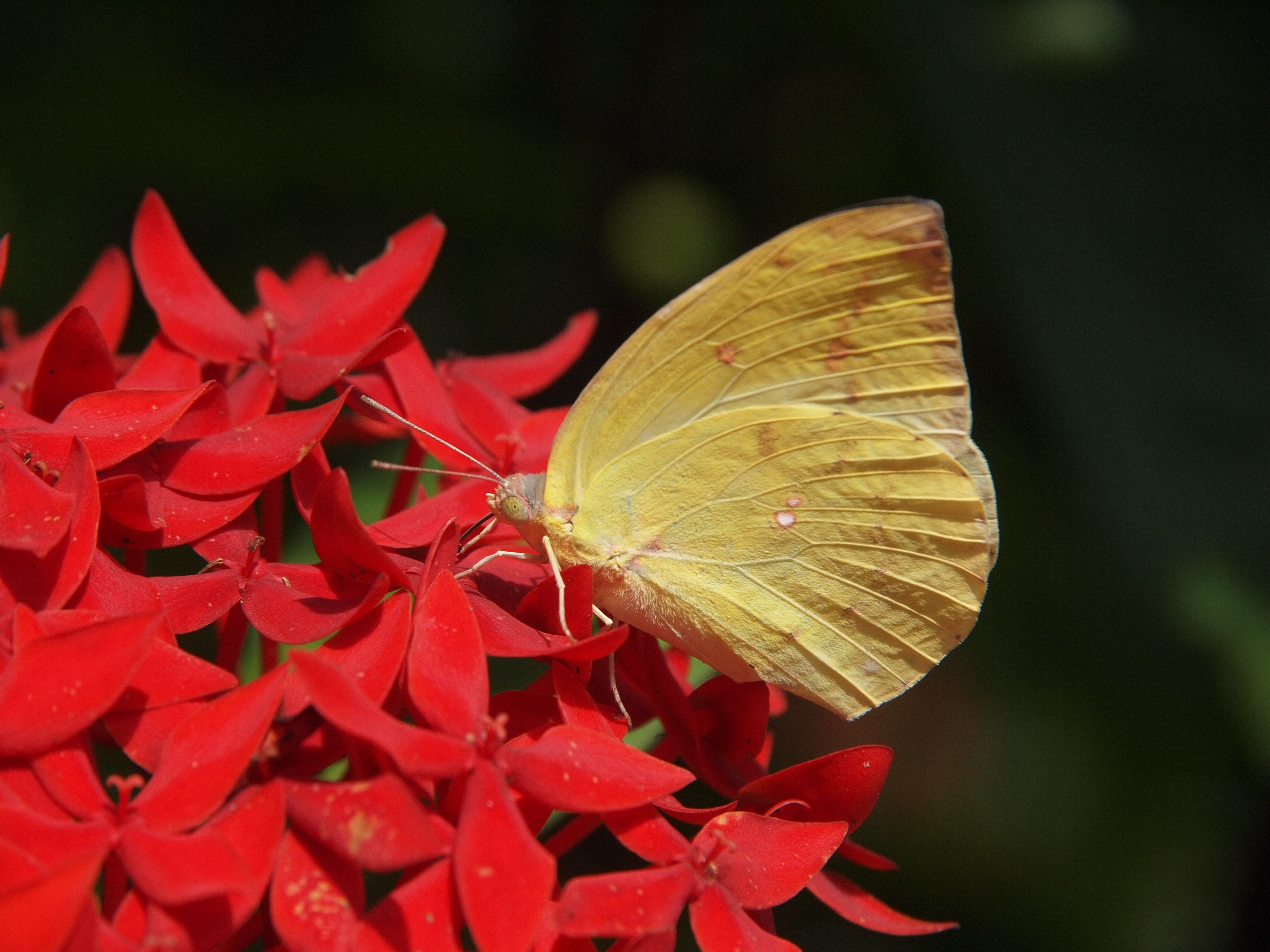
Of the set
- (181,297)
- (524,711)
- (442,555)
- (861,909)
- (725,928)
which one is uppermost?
(181,297)

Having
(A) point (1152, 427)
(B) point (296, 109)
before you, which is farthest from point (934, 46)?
(B) point (296, 109)

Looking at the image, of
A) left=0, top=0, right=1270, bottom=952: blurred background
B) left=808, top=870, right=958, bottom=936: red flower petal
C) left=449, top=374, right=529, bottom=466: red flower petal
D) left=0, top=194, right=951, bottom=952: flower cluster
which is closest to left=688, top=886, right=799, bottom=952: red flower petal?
left=0, top=194, right=951, bottom=952: flower cluster

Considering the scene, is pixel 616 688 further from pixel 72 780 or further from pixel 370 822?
pixel 72 780

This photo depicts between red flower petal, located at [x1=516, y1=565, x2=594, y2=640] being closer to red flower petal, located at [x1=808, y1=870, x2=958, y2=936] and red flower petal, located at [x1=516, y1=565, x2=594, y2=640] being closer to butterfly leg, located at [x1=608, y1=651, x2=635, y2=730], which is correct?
butterfly leg, located at [x1=608, y1=651, x2=635, y2=730]

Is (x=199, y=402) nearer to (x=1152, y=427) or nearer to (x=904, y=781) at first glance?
(x=1152, y=427)

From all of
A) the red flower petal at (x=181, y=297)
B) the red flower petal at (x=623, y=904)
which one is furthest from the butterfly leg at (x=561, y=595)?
the red flower petal at (x=181, y=297)

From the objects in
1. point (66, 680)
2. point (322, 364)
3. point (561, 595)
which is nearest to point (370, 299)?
point (322, 364)

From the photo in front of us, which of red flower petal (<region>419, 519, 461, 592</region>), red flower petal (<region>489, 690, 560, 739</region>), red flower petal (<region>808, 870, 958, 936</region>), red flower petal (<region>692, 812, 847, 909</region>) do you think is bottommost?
red flower petal (<region>808, 870, 958, 936</region>)

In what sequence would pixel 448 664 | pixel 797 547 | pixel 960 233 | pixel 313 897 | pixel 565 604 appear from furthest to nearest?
pixel 960 233 → pixel 797 547 → pixel 565 604 → pixel 448 664 → pixel 313 897
